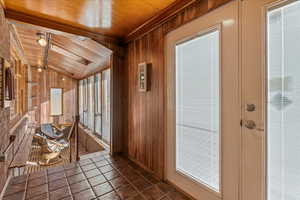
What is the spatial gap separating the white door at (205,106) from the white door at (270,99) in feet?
0.29

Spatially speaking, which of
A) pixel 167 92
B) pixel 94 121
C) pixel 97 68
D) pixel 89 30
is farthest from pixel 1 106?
pixel 94 121

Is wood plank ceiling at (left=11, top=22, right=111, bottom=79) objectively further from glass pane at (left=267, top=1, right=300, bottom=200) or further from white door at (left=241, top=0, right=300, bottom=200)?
glass pane at (left=267, top=1, right=300, bottom=200)

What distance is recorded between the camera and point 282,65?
1125 mm

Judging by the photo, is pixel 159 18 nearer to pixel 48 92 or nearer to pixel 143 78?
pixel 143 78

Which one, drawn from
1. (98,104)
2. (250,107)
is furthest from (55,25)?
(98,104)

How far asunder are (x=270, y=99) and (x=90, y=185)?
2.16m

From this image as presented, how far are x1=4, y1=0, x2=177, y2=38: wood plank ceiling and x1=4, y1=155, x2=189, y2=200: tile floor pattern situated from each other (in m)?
2.17

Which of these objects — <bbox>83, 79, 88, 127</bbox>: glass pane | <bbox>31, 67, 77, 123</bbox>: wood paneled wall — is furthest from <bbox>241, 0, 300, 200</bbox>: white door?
<bbox>31, 67, 77, 123</bbox>: wood paneled wall

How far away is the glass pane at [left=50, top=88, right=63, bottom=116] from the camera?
7.71 m

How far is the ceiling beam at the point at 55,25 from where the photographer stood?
210cm

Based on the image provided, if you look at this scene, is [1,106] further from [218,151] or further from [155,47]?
[218,151]

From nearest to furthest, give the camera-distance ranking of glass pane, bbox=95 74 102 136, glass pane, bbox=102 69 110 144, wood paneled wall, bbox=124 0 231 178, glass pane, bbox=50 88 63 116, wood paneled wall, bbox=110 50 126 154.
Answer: wood paneled wall, bbox=124 0 231 178 → wood paneled wall, bbox=110 50 126 154 → glass pane, bbox=102 69 110 144 → glass pane, bbox=95 74 102 136 → glass pane, bbox=50 88 63 116

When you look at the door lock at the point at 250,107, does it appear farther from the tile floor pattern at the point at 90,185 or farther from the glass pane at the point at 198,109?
the tile floor pattern at the point at 90,185

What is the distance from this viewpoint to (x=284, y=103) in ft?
3.69
